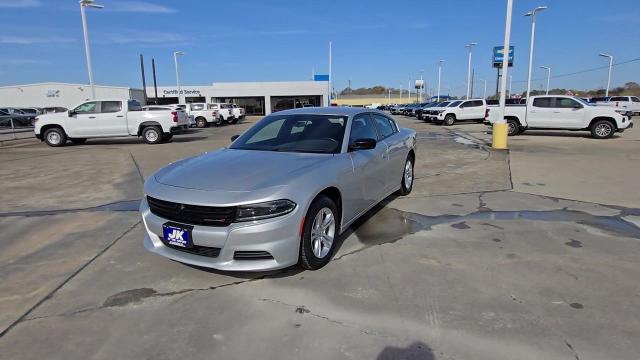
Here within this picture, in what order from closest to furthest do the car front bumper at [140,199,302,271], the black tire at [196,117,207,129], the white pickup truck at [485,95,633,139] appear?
the car front bumper at [140,199,302,271] < the white pickup truck at [485,95,633,139] < the black tire at [196,117,207,129]

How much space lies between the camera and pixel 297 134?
525 cm

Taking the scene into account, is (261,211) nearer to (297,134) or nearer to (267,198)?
(267,198)

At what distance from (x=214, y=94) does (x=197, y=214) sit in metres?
58.3

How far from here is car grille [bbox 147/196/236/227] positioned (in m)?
3.56

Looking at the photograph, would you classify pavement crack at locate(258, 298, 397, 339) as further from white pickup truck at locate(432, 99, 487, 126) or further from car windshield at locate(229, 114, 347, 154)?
white pickup truck at locate(432, 99, 487, 126)

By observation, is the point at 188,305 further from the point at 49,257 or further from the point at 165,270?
the point at 49,257

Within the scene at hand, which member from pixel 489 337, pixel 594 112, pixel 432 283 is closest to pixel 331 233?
pixel 432 283

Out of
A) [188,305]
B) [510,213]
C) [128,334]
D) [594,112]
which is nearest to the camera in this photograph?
[128,334]

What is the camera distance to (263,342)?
3004 mm

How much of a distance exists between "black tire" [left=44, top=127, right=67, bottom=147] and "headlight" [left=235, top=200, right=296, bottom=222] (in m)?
16.9

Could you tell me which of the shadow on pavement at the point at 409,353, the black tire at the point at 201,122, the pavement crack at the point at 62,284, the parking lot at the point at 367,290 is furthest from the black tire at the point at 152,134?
the shadow on pavement at the point at 409,353

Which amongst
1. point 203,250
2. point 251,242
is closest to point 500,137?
point 251,242

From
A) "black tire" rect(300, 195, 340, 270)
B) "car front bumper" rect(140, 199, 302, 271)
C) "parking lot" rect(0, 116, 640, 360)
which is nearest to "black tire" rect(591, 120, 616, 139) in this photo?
"parking lot" rect(0, 116, 640, 360)

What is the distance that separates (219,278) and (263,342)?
1181 mm
